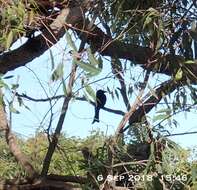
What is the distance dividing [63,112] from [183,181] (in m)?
0.56

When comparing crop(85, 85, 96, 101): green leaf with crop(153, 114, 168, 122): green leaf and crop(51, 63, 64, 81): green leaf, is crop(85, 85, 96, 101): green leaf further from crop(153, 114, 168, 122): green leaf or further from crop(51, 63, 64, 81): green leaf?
crop(153, 114, 168, 122): green leaf

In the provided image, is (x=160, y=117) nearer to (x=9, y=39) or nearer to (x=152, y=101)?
(x=152, y=101)

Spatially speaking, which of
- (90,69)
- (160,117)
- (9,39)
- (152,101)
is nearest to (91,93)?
(90,69)

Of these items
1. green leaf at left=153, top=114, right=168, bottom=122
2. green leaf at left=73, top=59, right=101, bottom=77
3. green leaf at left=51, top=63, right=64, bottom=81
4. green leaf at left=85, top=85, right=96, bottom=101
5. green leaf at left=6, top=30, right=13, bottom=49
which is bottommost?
green leaf at left=85, top=85, right=96, bottom=101

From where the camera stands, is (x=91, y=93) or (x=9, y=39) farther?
(x=9, y=39)

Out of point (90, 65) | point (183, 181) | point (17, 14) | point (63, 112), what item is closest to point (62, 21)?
point (17, 14)

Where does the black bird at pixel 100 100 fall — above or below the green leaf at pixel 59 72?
above

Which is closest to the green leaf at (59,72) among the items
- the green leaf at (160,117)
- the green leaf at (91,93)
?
the green leaf at (91,93)

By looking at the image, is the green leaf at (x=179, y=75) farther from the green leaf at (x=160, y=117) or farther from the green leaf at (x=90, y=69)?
the green leaf at (x=90, y=69)

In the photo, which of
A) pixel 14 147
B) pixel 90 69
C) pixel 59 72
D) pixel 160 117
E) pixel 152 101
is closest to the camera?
pixel 90 69

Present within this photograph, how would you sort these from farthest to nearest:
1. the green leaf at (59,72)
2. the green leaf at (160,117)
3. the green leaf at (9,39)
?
the green leaf at (160,117)
the green leaf at (9,39)
the green leaf at (59,72)

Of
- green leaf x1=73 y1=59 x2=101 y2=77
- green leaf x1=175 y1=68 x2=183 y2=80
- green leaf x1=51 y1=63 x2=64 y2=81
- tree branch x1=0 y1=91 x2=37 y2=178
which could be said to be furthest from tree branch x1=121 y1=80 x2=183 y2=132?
green leaf x1=73 y1=59 x2=101 y2=77

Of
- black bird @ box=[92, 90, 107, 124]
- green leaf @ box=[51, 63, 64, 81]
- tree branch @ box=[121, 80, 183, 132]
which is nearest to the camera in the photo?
green leaf @ box=[51, 63, 64, 81]

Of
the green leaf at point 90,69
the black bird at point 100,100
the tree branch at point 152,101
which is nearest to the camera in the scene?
the green leaf at point 90,69
